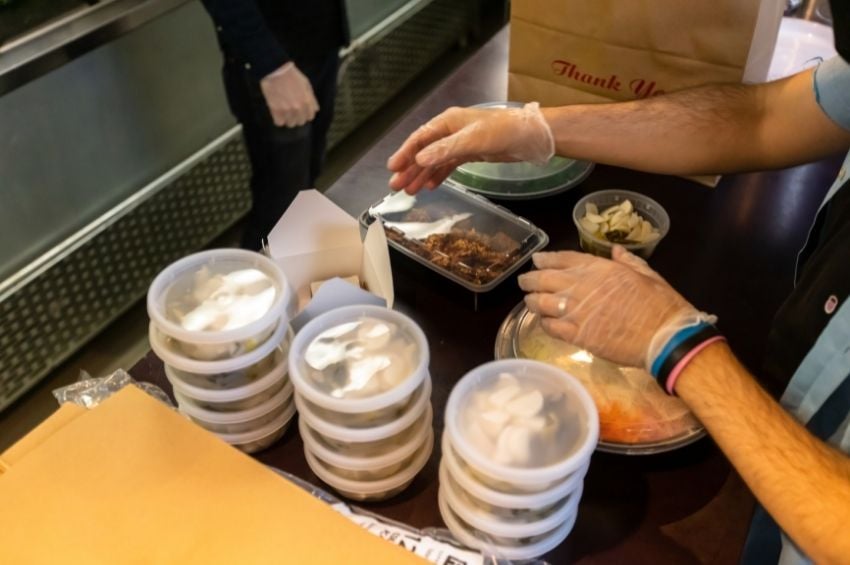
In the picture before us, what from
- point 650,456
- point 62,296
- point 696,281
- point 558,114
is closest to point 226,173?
point 62,296

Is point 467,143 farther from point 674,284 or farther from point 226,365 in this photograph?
point 226,365

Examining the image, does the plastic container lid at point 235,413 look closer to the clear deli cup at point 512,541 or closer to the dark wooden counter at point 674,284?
the dark wooden counter at point 674,284

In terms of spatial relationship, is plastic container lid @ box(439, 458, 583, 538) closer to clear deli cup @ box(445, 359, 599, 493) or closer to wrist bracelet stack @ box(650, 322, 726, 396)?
clear deli cup @ box(445, 359, 599, 493)

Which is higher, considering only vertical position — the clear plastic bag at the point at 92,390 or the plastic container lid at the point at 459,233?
the clear plastic bag at the point at 92,390

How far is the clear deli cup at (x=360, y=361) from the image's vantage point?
0.73m

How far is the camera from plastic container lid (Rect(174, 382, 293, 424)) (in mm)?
830

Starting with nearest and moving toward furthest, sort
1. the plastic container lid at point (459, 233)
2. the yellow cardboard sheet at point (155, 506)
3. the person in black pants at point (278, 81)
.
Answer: the yellow cardboard sheet at point (155, 506) < the plastic container lid at point (459, 233) < the person in black pants at point (278, 81)

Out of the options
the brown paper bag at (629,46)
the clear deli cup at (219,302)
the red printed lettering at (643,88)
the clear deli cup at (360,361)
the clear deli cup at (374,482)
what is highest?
the brown paper bag at (629,46)

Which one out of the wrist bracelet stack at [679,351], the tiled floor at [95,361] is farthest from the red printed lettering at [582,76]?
the tiled floor at [95,361]

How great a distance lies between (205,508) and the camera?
0.65 meters

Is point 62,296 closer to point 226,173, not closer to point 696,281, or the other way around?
point 226,173

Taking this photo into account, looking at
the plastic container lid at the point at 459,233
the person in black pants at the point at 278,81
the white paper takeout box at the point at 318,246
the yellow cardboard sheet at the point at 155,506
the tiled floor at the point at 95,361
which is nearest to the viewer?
the yellow cardboard sheet at the point at 155,506

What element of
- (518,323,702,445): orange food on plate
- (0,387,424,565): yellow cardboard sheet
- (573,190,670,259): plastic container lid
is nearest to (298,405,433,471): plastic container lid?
(0,387,424,565): yellow cardboard sheet

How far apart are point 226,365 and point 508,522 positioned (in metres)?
0.32
